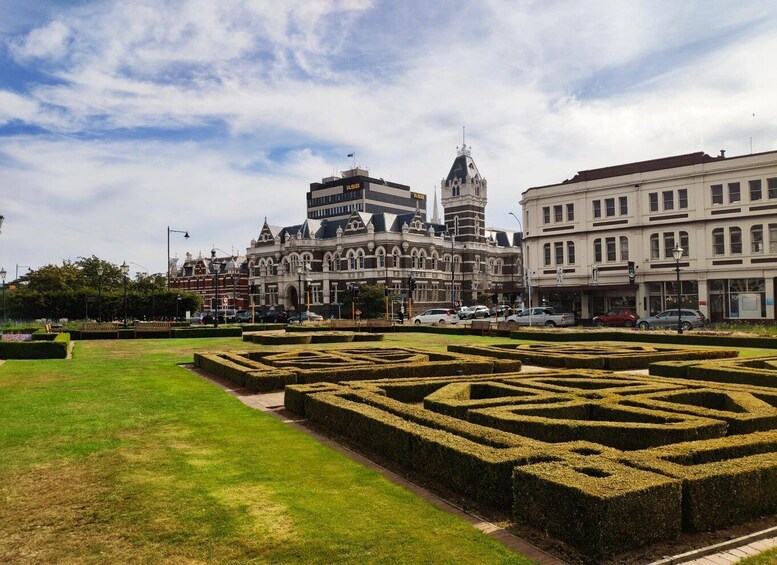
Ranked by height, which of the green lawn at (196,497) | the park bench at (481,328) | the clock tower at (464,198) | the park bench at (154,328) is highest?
the clock tower at (464,198)

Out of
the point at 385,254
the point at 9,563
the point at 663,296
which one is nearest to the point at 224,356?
the point at 9,563

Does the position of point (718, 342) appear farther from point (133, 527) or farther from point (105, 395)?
point (133, 527)

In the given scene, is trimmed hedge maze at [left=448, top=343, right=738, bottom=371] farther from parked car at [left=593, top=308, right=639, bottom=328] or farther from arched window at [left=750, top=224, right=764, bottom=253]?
arched window at [left=750, top=224, right=764, bottom=253]

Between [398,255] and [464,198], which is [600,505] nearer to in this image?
[398,255]

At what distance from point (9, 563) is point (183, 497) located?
202 cm

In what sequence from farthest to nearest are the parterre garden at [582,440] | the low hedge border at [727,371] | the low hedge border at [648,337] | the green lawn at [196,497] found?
the low hedge border at [648,337], the low hedge border at [727,371], the parterre garden at [582,440], the green lawn at [196,497]

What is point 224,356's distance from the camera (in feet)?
71.3

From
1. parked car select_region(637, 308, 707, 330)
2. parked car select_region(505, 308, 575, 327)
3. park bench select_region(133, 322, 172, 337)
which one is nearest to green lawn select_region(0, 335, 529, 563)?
park bench select_region(133, 322, 172, 337)

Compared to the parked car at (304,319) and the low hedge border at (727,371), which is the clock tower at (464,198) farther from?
the low hedge border at (727,371)

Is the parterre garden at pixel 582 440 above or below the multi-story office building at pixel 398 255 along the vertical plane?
below

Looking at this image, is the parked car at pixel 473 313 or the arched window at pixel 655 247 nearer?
the arched window at pixel 655 247

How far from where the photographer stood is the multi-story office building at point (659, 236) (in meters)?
49.8

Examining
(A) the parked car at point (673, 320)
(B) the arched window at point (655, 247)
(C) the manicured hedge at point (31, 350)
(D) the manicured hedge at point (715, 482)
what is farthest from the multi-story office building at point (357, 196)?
(D) the manicured hedge at point (715, 482)

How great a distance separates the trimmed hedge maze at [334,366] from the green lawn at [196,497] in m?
3.17
